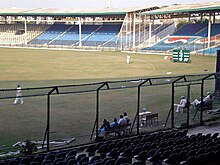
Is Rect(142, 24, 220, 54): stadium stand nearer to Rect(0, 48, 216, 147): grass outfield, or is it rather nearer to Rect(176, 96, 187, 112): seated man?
Rect(0, 48, 216, 147): grass outfield

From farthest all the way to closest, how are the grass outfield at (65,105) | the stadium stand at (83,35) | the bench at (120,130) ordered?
the stadium stand at (83,35), the grass outfield at (65,105), the bench at (120,130)

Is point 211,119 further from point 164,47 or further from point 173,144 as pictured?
point 164,47

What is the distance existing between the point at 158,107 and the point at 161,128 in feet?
15.6

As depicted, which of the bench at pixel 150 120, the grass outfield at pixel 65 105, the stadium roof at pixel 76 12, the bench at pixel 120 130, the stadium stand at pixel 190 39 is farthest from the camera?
the stadium roof at pixel 76 12

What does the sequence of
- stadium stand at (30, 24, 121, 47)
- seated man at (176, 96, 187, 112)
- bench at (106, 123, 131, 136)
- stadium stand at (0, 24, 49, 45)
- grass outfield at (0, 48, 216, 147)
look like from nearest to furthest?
bench at (106, 123, 131, 136) → grass outfield at (0, 48, 216, 147) → seated man at (176, 96, 187, 112) → stadium stand at (30, 24, 121, 47) → stadium stand at (0, 24, 49, 45)

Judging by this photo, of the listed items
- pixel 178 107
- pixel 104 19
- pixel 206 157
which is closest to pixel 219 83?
pixel 178 107

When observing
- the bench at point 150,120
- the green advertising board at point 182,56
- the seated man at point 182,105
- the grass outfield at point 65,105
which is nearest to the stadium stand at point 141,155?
the grass outfield at point 65,105

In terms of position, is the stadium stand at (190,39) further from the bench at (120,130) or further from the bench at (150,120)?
Result: the bench at (120,130)

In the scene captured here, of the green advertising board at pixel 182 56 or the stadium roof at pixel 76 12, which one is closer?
the green advertising board at pixel 182 56

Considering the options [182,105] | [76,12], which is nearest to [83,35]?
[76,12]

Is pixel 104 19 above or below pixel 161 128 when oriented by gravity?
above

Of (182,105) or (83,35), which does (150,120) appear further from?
(83,35)

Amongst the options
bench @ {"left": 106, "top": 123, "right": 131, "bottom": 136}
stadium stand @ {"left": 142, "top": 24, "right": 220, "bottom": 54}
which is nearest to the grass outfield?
bench @ {"left": 106, "top": 123, "right": 131, "bottom": 136}

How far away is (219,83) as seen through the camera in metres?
22.3
